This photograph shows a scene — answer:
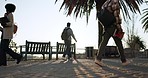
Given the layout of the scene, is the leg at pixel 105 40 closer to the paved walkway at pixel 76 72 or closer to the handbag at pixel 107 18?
the handbag at pixel 107 18

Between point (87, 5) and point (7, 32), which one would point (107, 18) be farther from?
point (87, 5)

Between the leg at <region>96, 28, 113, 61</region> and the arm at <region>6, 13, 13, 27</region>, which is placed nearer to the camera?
the leg at <region>96, 28, 113, 61</region>

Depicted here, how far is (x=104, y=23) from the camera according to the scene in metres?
7.06

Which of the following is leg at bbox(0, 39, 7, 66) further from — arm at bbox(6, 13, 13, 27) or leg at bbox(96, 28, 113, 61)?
leg at bbox(96, 28, 113, 61)

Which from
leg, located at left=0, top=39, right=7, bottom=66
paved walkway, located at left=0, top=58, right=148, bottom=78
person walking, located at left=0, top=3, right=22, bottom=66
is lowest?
paved walkway, located at left=0, top=58, right=148, bottom=78

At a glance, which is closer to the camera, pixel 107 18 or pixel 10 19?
pixel 107 18

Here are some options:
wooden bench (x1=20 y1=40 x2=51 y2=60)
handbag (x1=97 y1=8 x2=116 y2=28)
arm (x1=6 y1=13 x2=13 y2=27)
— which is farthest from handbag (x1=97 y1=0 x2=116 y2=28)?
wooden bench (x1=20 y1=40 x2=51 y2=60)

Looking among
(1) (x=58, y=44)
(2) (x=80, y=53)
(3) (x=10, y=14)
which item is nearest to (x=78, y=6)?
(1) (x=58, y=44)

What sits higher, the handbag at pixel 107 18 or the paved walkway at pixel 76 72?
the handbag at pixel 107 18

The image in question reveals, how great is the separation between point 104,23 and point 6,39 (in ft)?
8.05

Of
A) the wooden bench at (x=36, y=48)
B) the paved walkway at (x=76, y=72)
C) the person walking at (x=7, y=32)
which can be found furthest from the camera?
the wooden bench at (x=36, y=48)

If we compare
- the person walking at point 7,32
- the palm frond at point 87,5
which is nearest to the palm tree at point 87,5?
the palm frond at point 87,5

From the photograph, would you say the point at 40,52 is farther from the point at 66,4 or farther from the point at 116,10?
the point at 116,10

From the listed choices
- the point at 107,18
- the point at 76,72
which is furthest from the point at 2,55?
the point at 76,72
